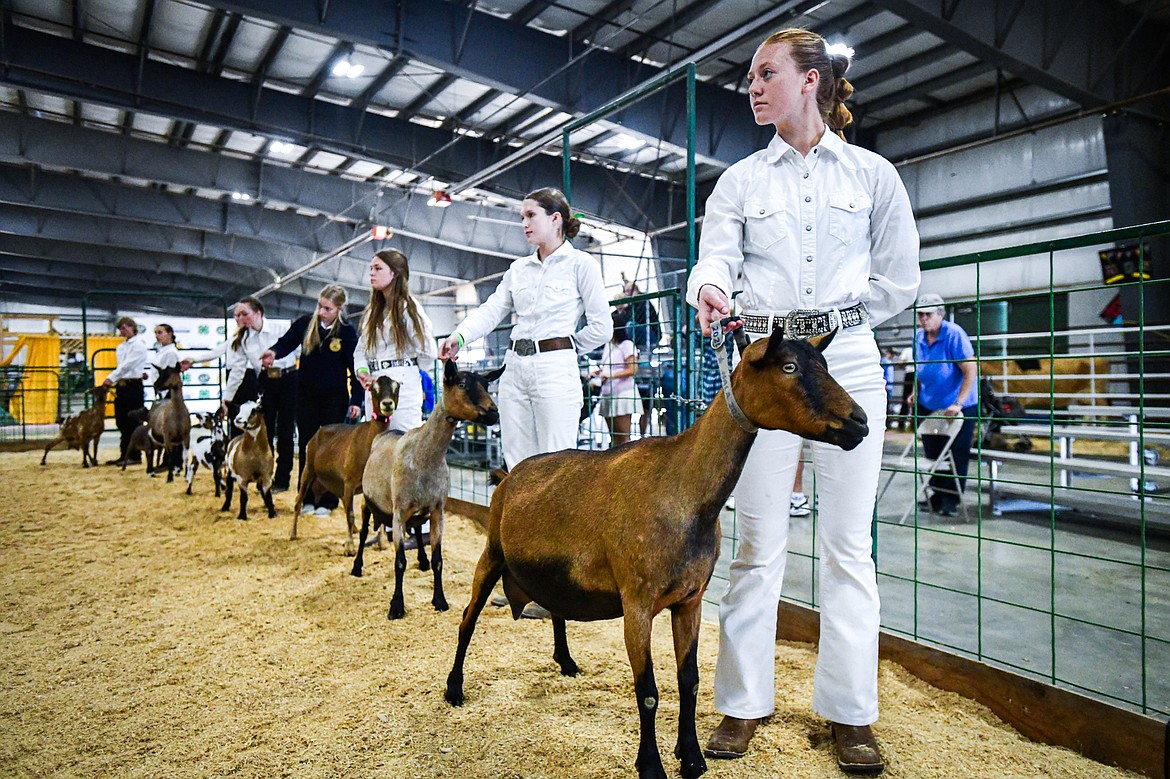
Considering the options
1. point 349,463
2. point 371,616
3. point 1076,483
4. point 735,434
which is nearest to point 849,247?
point 735,434

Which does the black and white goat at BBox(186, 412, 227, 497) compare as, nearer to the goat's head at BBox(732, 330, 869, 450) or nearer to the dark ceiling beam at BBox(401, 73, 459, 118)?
the dark ceiling beam at BBox(401, 73, 459, 118)

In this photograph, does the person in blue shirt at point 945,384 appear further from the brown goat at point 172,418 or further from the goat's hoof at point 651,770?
the brown goat at point 172,418

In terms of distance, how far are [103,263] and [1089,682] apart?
94.6 ft

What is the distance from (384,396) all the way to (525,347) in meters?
1.65

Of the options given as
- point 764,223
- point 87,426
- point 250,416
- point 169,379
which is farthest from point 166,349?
point 764,223

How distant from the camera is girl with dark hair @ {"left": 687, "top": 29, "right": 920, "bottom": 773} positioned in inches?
90.2

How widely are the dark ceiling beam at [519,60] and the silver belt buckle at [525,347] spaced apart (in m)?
6.27

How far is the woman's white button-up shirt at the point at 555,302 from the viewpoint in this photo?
12.3 ft

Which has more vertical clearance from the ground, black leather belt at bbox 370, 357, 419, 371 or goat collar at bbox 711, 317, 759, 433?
black leather belt at bbox 370, 357, 419, 371

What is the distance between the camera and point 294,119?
12.6 metres

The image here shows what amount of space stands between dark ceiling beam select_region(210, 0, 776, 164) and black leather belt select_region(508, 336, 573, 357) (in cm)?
623

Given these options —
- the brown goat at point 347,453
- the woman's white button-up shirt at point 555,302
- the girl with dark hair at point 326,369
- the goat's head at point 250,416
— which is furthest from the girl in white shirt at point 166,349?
the woman's white button-up shirt at point 555,302

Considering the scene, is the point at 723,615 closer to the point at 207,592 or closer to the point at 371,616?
the point at 371,616

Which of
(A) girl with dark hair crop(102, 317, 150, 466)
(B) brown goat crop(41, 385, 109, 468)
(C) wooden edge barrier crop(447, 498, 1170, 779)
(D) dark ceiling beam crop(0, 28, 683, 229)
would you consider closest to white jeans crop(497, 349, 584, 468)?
(C) wooden edge barrier crop(447, 498, 1170, 779)
